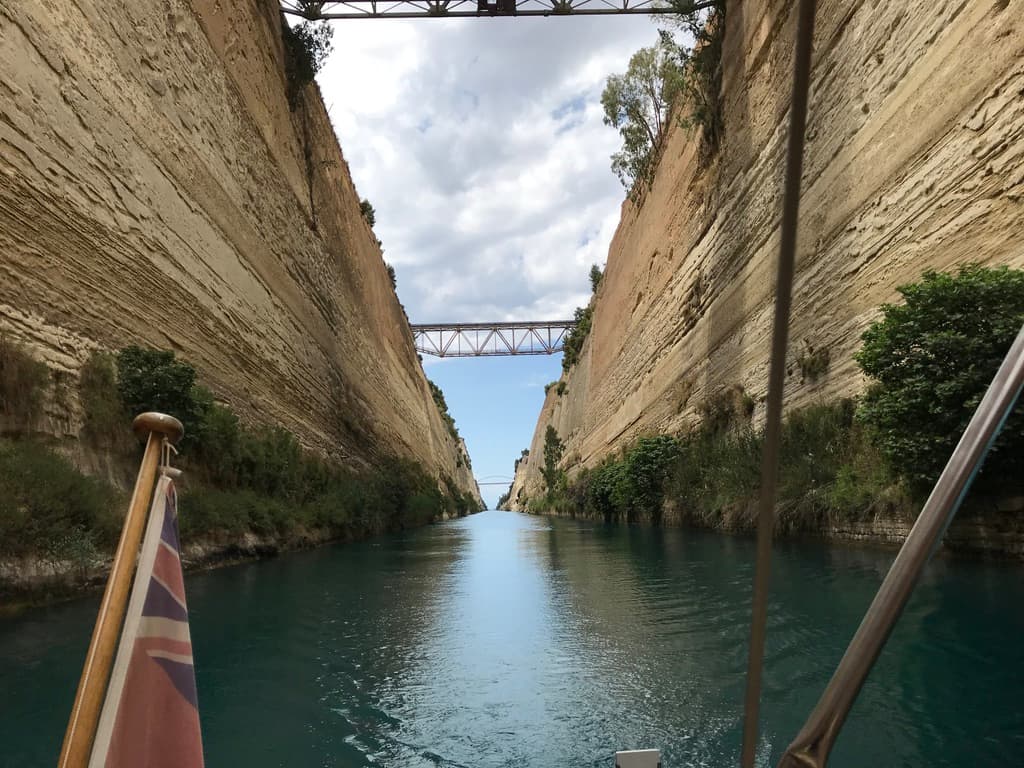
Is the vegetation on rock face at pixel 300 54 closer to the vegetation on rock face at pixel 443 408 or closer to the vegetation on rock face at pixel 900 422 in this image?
the vegetation on rock face at pixel 900 422

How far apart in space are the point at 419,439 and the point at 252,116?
74.7 ft

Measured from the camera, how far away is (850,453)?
9.45 m

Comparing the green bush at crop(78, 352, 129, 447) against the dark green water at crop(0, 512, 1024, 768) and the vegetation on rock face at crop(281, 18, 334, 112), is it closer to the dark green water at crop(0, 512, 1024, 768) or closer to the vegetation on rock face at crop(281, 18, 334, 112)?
the dark green water at crop(0, 512, 1024, 768)

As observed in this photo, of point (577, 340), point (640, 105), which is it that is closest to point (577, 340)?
point (577, 340)

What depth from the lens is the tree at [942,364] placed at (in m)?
6.03

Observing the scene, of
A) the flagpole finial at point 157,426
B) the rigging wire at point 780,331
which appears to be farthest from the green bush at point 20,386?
the rigging wire at point 780,331

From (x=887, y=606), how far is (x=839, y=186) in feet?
41.9

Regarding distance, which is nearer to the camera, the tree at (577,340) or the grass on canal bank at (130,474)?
the grass on canal bank at (130,474)

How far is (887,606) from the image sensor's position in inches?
39.7

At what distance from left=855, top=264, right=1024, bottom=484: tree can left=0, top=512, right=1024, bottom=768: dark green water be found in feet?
3.56

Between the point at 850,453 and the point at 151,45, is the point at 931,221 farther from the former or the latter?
the point at 151,45

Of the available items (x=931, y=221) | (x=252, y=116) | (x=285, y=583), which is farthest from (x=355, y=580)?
(x=252, y=116)

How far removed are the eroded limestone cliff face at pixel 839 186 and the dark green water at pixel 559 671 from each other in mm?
4730

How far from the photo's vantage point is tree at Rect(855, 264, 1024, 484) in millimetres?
6031
